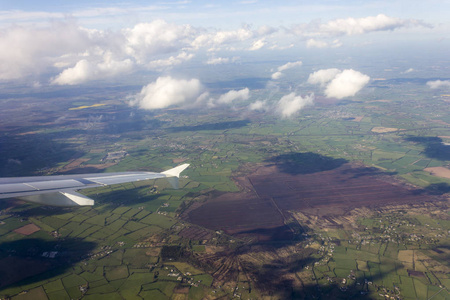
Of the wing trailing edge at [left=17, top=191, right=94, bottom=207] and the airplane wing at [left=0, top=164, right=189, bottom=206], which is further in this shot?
the wing trailing edge at [left=17, top=191, right=94, bottom=207]

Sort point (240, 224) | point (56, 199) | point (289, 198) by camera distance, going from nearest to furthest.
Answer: point (56, 199) → point (240, 224) → point (289, 198)

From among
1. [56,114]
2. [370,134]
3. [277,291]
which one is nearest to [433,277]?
[277,291]

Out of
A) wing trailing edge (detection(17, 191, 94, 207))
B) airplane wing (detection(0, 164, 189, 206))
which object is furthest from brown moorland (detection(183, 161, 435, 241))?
wing trailing edge (detection(17, 191, 94, 207))

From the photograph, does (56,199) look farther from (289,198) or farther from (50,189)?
(289,198)

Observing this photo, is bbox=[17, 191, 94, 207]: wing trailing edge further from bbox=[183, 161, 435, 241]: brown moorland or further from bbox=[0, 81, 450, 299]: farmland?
bbox=[183, 161, 435, 241]: brown moorland

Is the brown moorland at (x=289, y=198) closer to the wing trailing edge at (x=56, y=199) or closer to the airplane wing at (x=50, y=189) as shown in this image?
the airplane wing at (x=50, y=189)

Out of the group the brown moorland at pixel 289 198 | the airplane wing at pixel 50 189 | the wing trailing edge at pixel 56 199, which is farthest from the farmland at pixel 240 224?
the wing trailing edge at pixel 56 199

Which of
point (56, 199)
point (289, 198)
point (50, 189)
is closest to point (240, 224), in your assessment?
point (289, 198)

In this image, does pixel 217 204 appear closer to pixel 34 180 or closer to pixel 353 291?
pixel 353 291

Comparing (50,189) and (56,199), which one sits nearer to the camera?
(56,199)

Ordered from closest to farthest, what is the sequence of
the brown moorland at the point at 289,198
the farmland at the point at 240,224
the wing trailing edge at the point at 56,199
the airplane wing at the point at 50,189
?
the airplane wing at the point at 50,189, the wing trailing edge at the point at 56,199, the farmland at the point at 240,224, the brown moorland at the point at 289,198

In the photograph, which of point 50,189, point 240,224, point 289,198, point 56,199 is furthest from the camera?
point 289,198
